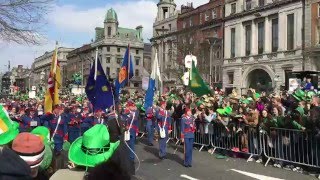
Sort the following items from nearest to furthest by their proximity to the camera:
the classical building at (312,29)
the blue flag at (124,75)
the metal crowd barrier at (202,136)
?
the blue flag at (124,75) < the metal crowd barrier at (202,136) < the classical building at (312,29)

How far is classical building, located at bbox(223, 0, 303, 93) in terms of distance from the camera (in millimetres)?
46469

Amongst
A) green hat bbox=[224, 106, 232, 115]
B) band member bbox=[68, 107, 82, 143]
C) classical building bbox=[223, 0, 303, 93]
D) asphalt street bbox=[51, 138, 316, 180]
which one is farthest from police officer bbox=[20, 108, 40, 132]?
classical building bbox=[223, 0, 303, 93]

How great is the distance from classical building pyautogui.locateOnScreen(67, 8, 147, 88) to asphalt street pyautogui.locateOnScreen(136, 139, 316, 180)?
300 feet

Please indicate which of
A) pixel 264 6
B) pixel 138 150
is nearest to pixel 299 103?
pixel 138 150

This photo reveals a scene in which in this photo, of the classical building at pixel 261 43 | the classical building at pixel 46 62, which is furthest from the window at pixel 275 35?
the classical building at pixel 46 62

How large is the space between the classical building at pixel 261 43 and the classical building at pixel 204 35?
2.32 meters


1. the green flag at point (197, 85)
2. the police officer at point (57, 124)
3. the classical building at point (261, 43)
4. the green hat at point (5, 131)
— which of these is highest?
the classical building at point (261, 43)

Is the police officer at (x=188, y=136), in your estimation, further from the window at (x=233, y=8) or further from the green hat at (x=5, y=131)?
the window at (x=233, y=8)

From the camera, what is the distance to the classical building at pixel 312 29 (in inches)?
1663

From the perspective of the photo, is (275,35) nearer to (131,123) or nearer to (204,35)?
(204,35)

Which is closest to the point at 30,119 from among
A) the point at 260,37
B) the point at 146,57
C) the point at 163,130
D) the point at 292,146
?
the point at 163,130

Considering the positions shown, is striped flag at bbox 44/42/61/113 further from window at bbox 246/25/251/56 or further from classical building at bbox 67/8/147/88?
classical building at bbox 67/8/147/88

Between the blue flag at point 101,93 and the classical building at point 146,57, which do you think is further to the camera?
the classical building at point 146,57

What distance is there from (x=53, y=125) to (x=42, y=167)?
33.8 feet
